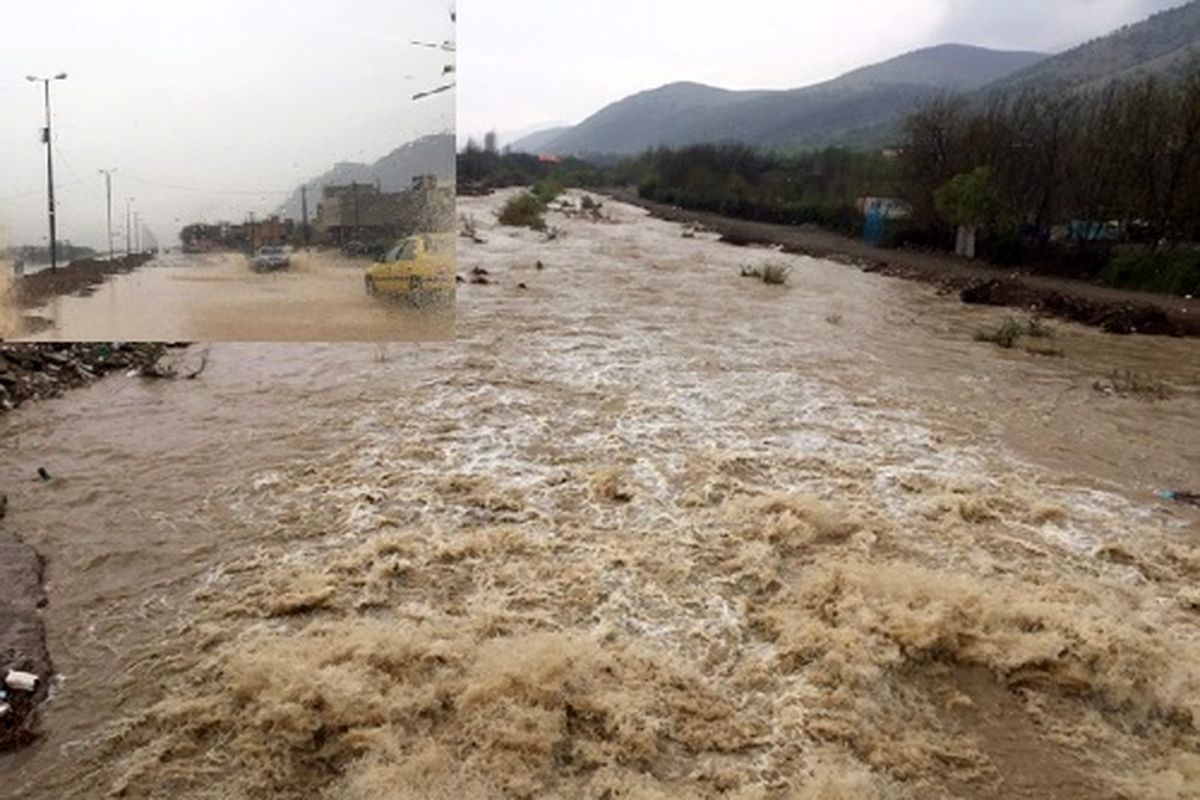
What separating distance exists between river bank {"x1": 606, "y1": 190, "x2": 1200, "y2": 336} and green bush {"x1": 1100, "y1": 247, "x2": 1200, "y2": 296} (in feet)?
1.14

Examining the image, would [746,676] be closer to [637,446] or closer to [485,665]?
[485,665]

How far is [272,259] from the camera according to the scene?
1.54 metres

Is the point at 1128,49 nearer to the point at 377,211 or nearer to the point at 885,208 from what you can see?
the point at 885,208

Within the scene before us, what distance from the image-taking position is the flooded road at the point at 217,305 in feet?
5.00

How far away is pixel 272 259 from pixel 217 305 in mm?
131

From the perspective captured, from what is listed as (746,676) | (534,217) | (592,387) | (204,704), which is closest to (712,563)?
(746,676)

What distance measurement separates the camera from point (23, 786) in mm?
3652

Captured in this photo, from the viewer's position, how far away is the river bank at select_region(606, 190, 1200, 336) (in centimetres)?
1436

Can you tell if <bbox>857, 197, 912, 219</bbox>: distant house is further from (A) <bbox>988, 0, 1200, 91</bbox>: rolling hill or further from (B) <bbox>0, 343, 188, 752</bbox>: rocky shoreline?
(A) <bbox>988, 0, 1200, 91</bbox>: rolling hill

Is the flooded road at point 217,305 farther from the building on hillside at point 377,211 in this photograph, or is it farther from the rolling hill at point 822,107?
the rolling hill at point 822,107

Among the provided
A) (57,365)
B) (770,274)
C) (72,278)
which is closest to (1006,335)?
(770,274)

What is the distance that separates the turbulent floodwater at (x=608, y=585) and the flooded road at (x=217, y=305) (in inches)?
103

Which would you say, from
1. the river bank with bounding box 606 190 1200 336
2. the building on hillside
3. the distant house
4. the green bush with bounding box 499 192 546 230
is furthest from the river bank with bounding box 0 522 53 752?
the green bush with bounding box 499 192 546 230

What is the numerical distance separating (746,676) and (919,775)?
36.5 inches
